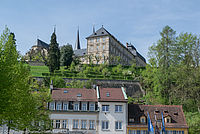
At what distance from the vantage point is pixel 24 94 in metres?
27.6

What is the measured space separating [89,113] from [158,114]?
11.8 metres

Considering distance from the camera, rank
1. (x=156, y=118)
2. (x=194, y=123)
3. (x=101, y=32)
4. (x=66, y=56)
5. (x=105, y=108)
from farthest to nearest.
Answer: (x=101, y=32), (x=66, y=56), (x=194, y=123), (x=156, y=118), (x=105, y=108)

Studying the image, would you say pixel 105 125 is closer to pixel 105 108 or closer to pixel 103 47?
pixel 105 108

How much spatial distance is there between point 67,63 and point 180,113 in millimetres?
59417

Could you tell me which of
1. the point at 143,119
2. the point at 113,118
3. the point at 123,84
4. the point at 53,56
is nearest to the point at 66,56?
the point at 53,56

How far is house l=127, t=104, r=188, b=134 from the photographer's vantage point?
1714 inches

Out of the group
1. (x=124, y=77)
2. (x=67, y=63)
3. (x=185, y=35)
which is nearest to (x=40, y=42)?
(x=67, y=63)

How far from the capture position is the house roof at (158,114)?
144ft

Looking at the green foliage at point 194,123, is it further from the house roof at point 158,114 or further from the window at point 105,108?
the window at point 105,108

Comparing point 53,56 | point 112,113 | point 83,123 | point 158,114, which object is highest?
point 53,56

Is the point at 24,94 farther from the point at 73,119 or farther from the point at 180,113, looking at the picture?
the point at 180,113

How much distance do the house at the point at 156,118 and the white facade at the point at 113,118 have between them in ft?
3.80

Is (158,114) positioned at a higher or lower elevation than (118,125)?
higher

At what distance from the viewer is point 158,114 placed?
150 feet
